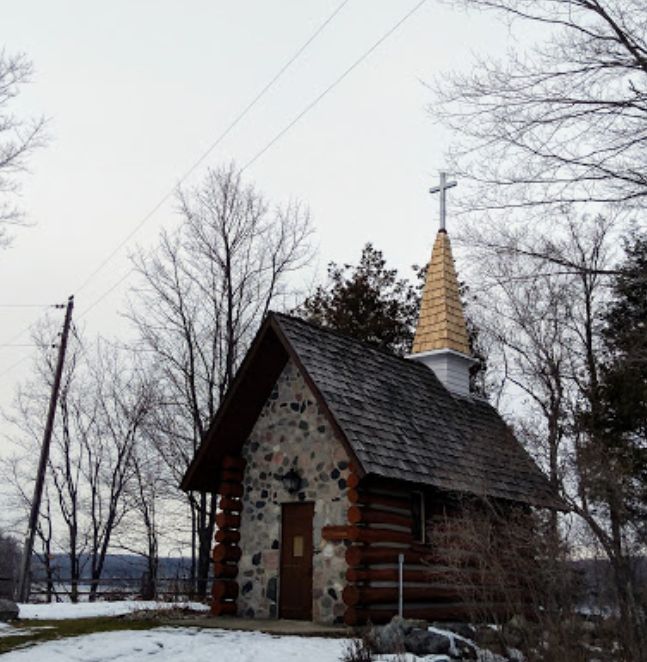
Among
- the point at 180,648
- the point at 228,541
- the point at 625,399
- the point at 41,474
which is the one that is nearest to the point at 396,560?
the point at 228,541

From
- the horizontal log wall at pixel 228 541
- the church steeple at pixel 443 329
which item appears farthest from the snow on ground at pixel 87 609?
the church steeple at pixel 443 329

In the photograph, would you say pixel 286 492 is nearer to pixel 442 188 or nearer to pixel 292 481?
pixel 292 481

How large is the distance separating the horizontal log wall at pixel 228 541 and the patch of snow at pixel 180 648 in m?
3.09

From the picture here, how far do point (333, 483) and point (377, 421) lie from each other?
1.39 meters

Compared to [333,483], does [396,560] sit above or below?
below

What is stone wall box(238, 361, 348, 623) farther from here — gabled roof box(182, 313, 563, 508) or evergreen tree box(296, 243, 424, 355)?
evergreen tree box(296, 243, 424, 355)

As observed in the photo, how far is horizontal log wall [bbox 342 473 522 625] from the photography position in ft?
41.4

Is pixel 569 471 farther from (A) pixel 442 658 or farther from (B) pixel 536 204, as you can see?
(B) pixel 536 204

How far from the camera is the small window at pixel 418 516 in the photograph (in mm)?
14398

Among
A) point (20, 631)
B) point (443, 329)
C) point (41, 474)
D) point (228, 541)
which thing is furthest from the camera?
point (41, 474)

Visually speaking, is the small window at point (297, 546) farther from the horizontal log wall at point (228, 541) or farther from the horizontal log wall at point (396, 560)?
the horizontal log wall at point (228, 541)

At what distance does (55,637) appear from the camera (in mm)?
11461

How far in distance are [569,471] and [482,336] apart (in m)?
16.0

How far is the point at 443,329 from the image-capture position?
2009 cm
